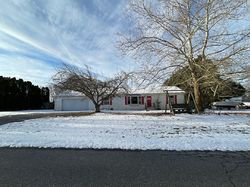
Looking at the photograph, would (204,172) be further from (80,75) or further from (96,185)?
(80,75)

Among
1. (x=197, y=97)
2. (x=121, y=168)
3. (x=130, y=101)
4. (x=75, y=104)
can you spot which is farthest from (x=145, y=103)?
(x=121, y=168)

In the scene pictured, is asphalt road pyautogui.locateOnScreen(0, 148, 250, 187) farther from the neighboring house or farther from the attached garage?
the attached garage

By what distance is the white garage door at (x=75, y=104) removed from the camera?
45906 mm

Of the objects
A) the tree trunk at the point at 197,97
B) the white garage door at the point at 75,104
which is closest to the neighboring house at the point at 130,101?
the white garage door at the point at 75,104

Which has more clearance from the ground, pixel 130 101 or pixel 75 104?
pixel 130 101

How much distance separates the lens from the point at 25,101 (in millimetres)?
48812

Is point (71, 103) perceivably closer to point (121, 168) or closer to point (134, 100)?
point (134, 100)

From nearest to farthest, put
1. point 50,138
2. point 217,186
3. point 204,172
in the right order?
point 217,186 → point 204,172 → point 50,138

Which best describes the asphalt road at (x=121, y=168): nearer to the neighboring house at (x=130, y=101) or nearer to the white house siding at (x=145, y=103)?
the neighboring house at (x=130, y=101)

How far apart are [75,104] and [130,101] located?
895 cm

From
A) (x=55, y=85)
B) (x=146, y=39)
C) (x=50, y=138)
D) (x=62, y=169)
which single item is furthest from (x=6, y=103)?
(x=62, y=169)

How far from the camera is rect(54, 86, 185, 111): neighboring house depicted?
42594 mm

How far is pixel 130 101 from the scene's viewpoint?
1754 inches

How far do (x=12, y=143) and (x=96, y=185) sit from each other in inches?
209
